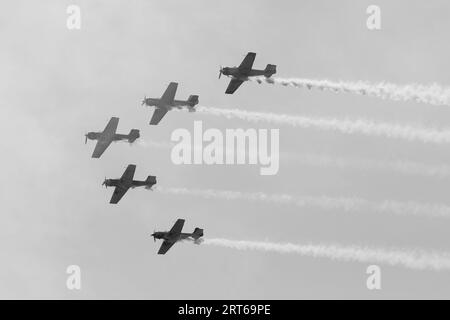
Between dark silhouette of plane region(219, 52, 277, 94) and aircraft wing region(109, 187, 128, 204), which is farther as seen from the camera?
aircraft wing region(109, 187, 128, 204)

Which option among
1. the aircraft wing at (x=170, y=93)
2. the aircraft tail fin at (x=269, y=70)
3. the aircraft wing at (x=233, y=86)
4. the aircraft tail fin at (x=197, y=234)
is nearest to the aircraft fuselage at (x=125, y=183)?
the aircraft tail fin at (x=197, y=234)

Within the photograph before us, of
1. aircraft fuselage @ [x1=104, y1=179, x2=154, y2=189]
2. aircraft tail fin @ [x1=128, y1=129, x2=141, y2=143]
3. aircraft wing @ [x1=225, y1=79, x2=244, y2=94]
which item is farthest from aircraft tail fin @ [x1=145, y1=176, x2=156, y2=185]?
aircraft wing @ [x1=225, y1=79, x2=244, y2=94]

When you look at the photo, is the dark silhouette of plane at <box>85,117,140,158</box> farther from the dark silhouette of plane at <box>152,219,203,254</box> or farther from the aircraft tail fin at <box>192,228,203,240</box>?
the aircraft tail fin at <box>192,228,203,240</box>

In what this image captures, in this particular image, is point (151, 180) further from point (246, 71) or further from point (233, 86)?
point (246, 71)

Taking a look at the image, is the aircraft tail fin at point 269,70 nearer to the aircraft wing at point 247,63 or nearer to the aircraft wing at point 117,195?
the aircraft wing at point 247,63
